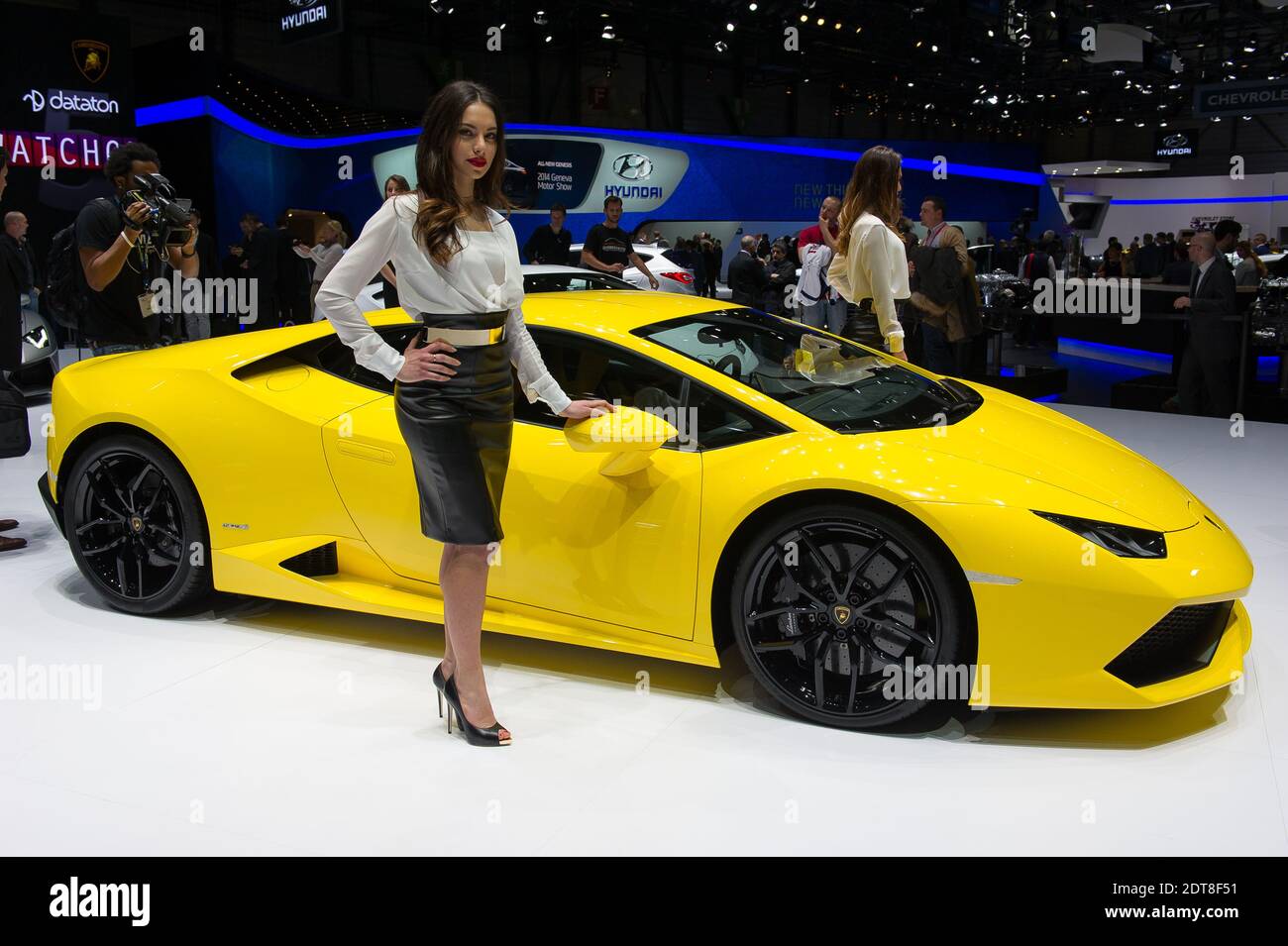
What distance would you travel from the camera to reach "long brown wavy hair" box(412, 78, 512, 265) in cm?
265

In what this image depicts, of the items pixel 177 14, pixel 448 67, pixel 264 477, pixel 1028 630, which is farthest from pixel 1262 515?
pixel 448 67

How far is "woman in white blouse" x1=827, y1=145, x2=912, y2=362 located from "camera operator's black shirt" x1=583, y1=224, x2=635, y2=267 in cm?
460

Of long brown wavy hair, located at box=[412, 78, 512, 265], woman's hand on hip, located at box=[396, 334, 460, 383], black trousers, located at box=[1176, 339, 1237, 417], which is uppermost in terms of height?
long brown wavy hair, located at box=[412, 78, 512, 265]

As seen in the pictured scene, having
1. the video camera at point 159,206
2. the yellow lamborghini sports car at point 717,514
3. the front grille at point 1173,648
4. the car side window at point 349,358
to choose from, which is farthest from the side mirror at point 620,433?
the video camera at point 159,206

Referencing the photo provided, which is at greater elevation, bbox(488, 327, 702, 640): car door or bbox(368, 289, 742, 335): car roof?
bbox(368, 289, 742, 335): car roof

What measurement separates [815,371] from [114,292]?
9.75ft

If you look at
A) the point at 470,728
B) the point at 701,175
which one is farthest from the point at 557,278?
the point at 701,175

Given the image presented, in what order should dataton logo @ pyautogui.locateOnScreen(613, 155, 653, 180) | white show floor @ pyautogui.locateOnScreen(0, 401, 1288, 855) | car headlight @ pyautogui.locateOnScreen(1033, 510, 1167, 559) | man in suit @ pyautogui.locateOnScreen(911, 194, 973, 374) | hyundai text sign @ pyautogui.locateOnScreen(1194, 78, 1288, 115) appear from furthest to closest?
dataton logo @ pyautogui.locateOnScreen(613, 155, 653, 180) → hyundai text sign @ pyautogui.locateOnScreen(1194, 78, 1288, 115) → man in suit @ pyautogui.locateOnScreen(911, 194, 973, 374) → car headlight @ pyautogui.locateOnScreen(1033, 510, 1167, 559) → white show floor @ pyautogui.locateOnScreen(0, 401, 1288, 855)

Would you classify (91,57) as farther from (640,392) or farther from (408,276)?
(408,276)

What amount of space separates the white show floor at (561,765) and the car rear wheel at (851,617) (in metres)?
0.12

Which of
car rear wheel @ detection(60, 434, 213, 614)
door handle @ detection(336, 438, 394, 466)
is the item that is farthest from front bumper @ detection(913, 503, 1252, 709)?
car rear wheel @ detection(60, 434, 213, 614)

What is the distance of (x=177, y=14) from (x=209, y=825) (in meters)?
21.1

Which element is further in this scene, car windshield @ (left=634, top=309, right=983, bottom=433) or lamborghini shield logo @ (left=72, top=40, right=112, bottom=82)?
lamborghini shield logo @ (left=72, top=40, right=112, bottom=82)

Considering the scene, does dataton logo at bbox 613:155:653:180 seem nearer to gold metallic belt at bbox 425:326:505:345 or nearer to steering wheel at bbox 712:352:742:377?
steering wheel at bbox 712:352:742:377
